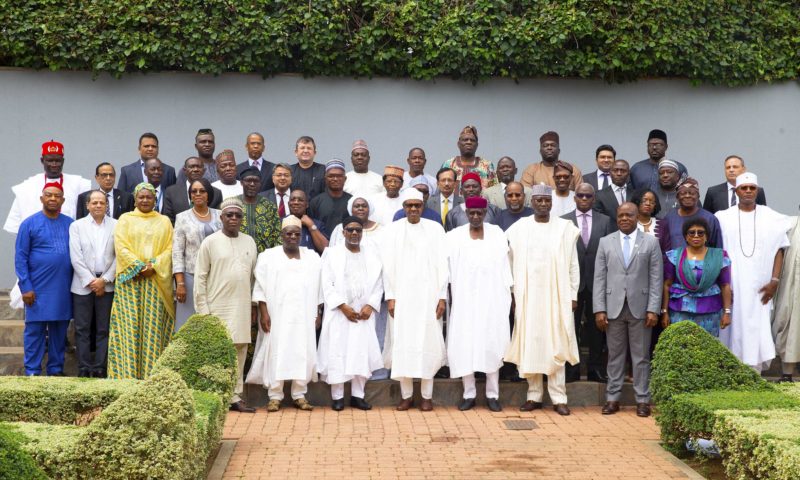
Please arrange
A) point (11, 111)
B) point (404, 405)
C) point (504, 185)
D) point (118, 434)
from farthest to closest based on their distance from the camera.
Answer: point (11, 111), point (504, 185), point (404, 405), point (118, 434)

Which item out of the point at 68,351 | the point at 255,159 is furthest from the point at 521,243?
the point at 68,351

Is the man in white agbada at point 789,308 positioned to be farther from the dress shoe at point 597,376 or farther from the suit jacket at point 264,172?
the suit jacket at point 264,172

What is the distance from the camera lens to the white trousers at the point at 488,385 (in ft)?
38.5

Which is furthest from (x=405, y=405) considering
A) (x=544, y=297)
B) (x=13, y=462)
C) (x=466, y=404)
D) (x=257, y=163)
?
(x=13, y=462)

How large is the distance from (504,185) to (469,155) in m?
0.55

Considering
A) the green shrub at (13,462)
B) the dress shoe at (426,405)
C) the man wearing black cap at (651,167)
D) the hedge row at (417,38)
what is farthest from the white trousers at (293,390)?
the green shrub at (13,462)

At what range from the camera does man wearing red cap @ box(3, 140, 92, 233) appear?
1243 centimetres

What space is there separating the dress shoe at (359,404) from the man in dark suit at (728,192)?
15.1ft

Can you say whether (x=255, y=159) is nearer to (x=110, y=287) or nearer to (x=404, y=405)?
(x=110, y=287)

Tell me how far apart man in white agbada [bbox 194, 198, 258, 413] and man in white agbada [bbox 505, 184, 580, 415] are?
2.80 m

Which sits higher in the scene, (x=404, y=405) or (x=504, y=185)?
(x=504, y=185)

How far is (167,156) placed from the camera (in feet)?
48.6

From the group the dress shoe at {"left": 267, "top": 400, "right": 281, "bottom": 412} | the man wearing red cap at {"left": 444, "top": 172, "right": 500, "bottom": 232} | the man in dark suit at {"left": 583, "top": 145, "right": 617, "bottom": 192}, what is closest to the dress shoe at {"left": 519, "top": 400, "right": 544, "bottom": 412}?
the man wearing red cap at {"left": 444, "top": 172, "right": 500, "bottom": 232}

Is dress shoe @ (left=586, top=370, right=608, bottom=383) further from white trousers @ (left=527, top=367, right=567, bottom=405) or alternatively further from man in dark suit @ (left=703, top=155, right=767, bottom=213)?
man in dark suit @ (left=703, top=155, right=767, bottom=213)
